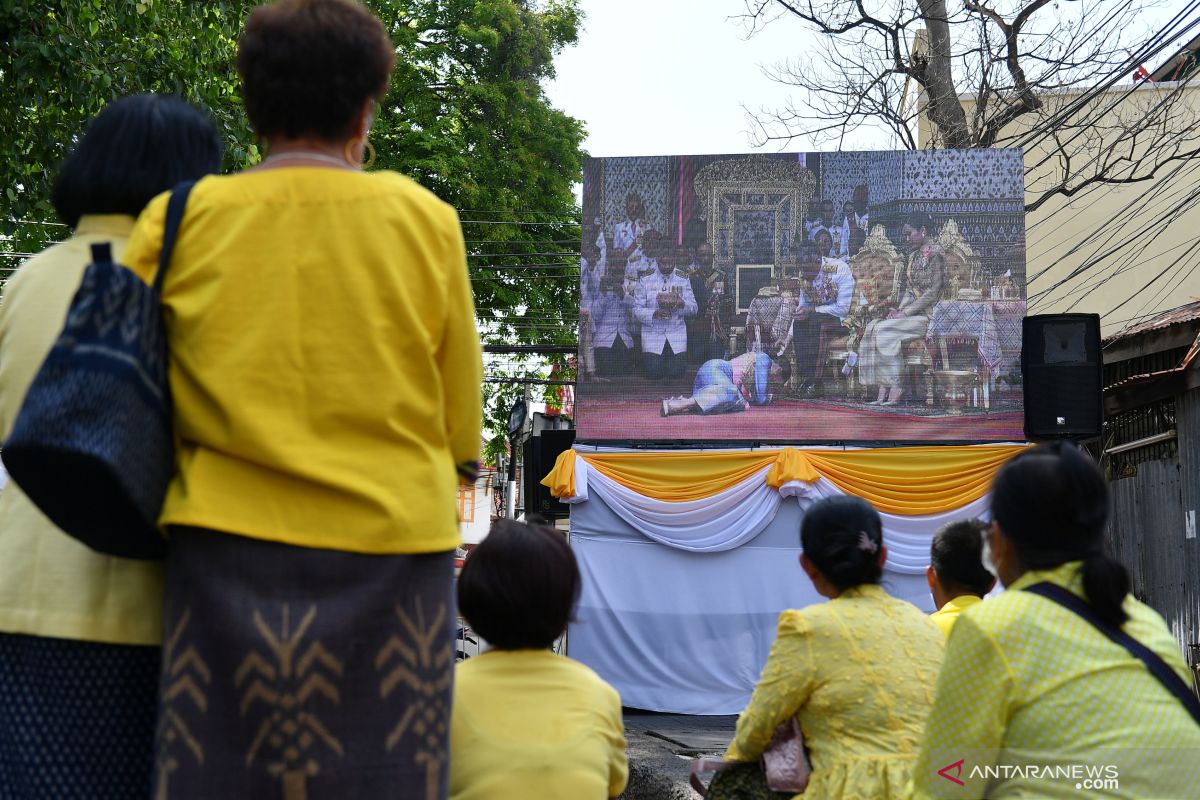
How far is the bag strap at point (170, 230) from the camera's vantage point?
5.50 feet

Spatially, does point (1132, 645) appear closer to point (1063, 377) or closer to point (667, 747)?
point (667, 747)

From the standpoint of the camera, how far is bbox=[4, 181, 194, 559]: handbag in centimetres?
150

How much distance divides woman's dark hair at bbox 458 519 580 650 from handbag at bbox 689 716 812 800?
811 mm

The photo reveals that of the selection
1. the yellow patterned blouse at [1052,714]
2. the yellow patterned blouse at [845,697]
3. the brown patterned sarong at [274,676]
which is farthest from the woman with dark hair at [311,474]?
the yellow patterned blouse at [845,697]

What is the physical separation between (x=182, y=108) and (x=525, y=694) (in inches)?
50.2

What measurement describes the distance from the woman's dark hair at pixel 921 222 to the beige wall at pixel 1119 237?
6.09 metres

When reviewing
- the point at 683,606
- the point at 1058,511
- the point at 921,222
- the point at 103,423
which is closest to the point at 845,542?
the point at 1058,511

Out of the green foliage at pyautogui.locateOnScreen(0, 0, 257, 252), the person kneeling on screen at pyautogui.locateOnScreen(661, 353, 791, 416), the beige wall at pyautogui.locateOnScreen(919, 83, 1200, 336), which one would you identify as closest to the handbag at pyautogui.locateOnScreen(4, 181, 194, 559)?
the green foliage at pyautogui.locateOnScreen(0, 0, 257, 252)

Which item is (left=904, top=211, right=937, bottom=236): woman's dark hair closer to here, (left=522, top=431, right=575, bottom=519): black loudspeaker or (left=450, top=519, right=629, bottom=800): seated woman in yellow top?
(left=522, top=431, right=575, bottom=519): black loudspeaker

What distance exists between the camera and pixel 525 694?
7.94ft

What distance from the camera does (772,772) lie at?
2992 mm

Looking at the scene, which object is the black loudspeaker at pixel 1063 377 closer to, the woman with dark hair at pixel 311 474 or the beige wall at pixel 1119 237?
the beige wall at pixel 1119 237

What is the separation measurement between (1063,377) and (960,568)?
6266 millimetres

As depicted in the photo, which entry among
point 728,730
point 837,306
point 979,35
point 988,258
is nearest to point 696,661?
point 728,730
